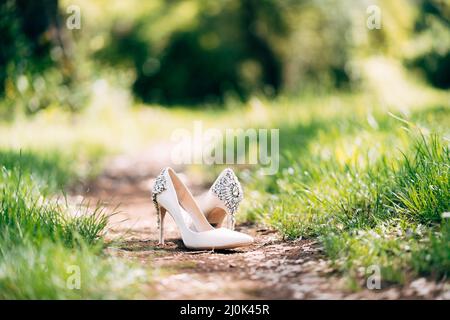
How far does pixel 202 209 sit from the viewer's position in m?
3.76

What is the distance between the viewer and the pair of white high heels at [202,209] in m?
3.18

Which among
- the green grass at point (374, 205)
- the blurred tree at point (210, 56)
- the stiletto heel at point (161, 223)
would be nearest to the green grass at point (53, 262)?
the stiletto heel at point (161, 223)

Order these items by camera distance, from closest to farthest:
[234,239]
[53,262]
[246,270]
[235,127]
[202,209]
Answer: [53,262] → [246,270] → [234,239] → [202,209] → [235,127]

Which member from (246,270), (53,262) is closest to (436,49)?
(246,270)


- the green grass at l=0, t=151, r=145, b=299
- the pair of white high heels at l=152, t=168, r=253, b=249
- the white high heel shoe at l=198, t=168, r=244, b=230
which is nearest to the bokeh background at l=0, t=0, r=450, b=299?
the green grass at l=0, t=151, r=145, b=299

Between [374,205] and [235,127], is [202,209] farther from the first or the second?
[235,127]

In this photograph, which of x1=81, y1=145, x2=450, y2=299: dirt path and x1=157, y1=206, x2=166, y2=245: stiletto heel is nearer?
x1=81, y1=145, x2=450, y2=299: dirt path

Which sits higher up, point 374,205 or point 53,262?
point 374,205

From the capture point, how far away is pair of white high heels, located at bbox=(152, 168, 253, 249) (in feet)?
10.4

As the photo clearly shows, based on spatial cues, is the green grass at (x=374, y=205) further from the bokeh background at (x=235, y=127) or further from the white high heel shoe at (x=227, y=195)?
the white high heel shoe at (x=227, y=195)

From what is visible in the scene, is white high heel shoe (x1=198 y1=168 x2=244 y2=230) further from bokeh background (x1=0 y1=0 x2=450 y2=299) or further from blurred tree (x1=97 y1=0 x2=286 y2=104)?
blurred tree (x1=97 y1=0 x2=286 y2=104)

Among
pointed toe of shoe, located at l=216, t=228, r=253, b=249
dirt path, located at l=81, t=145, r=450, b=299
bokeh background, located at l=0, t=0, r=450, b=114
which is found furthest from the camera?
bokeh background, located at l=0, t=0, r=450, b=114
